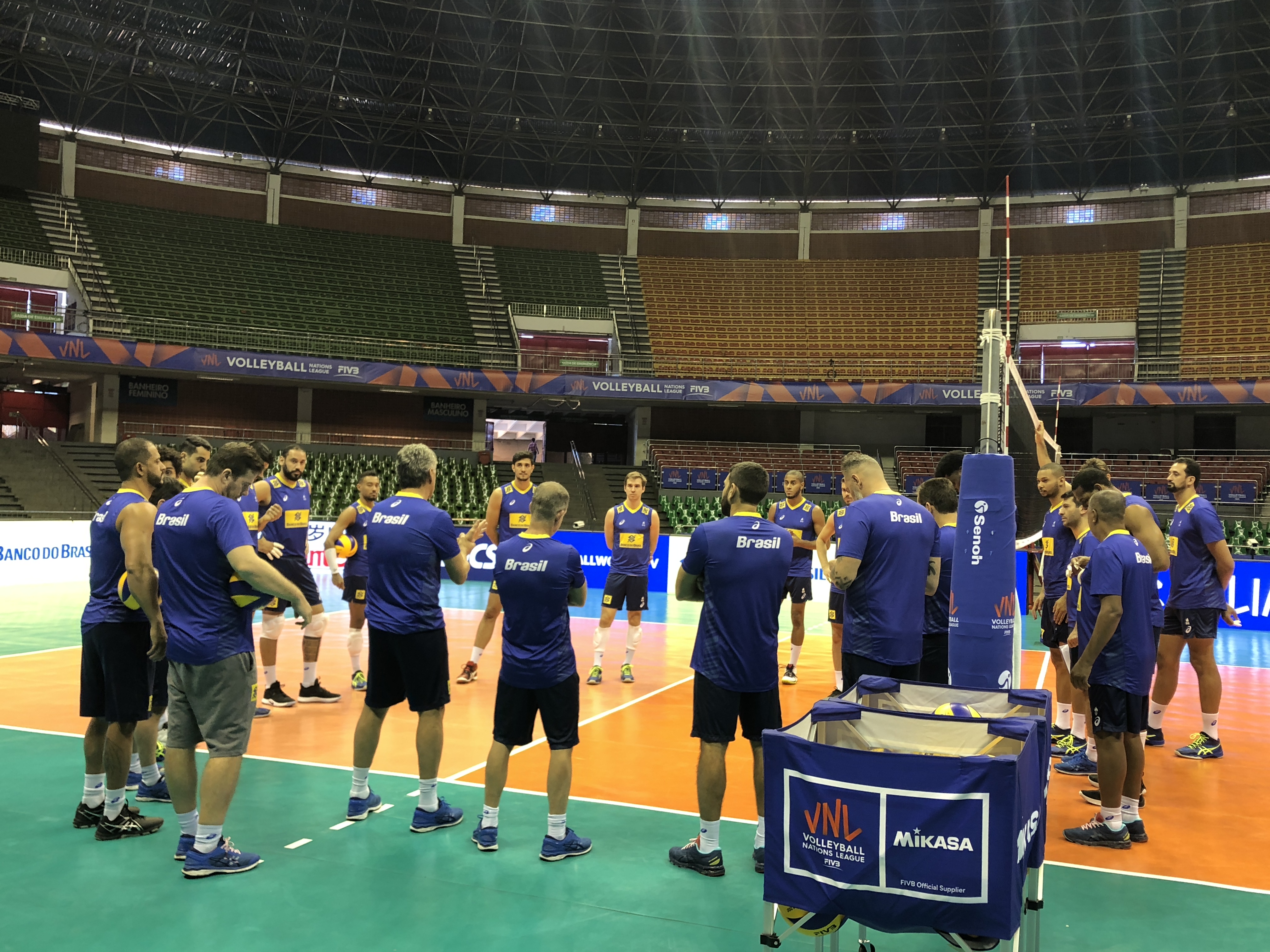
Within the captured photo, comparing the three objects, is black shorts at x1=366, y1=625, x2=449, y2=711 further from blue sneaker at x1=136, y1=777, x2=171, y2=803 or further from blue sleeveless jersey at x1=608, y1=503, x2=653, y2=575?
blue sleeveless jersey at x1=608, y1=503, x2=653, y2=575

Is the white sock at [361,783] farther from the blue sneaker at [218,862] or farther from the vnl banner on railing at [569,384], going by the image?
the vnl banner on railing at [569,384]

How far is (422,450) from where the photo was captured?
227 inches

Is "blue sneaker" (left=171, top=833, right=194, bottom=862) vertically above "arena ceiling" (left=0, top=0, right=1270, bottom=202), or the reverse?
"arena ceiling" (left=0, top=0, right=1270, bottom=202)

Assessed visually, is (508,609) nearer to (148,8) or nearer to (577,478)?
(577,478)

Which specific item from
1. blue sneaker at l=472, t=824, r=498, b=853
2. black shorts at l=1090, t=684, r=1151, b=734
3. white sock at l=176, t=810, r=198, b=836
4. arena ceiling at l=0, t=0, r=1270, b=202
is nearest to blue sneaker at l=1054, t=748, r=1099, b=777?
black shorts at l=1090, t=684, r=1151, b=734

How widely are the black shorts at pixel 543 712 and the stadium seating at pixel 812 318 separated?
2880 centimetres

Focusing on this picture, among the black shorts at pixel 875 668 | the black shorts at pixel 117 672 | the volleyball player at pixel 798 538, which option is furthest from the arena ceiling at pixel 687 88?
the black shorts at pixel 117 672

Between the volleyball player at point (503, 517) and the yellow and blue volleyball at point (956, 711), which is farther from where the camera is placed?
the volleyball player at point (503, 517)

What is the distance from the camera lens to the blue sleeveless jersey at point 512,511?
1033 cm

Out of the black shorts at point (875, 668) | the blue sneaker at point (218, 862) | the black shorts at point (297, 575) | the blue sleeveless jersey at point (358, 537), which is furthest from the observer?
the blue sleeveless jersey at point (358, 537)

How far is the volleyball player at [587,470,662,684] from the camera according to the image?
11.0m

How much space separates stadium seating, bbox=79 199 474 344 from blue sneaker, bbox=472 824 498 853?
2978 centimetres

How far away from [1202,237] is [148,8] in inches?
1453

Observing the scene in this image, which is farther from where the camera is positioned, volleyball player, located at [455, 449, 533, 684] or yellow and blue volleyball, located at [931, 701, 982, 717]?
volleyball player, located at [455, 449, 533, 684]
